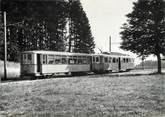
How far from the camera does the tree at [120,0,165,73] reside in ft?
118

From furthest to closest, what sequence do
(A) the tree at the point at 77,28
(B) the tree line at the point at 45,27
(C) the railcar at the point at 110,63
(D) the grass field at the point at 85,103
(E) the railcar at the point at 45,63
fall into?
(A) the tree at the point at 77,28
(B) the tree line at the point at 45,27
(C) the railcar at the point at 110,63
(E) the railcar at the point at 45,63
(D) the grass field at the point at 85,103

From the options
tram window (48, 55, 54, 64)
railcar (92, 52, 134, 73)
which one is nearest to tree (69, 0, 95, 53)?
railcar (92, 52, 134, 73)

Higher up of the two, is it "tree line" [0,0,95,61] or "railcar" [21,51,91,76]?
"tree line" [0,0,95,61]

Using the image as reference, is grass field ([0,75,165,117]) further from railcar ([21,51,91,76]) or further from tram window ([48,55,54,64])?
tram window ([48,55,54,64])

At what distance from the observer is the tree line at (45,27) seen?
49.4 meters

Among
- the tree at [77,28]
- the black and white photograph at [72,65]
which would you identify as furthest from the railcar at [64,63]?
the tree at [77,28]

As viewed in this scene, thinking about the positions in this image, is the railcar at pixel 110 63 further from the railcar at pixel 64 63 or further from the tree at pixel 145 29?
A: the tree at pixel 145 29

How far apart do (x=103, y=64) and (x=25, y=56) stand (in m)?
14.0

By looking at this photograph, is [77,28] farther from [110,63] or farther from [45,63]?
[45,63]

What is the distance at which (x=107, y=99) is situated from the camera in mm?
15180

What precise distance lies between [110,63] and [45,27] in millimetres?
17220

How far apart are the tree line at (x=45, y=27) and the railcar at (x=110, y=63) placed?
31.0 feet

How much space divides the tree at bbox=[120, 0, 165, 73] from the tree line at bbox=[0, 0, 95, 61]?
11096 millimetres

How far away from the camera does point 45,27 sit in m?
59.1
